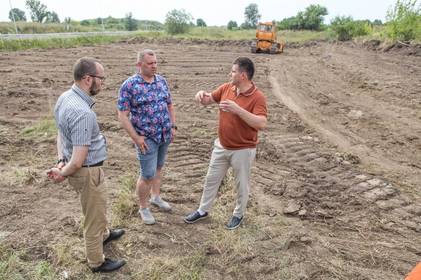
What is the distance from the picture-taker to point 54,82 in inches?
450

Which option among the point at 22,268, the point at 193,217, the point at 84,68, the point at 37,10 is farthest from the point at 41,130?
the point at 37,10

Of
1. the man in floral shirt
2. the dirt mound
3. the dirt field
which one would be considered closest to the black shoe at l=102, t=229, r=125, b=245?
the dirt field

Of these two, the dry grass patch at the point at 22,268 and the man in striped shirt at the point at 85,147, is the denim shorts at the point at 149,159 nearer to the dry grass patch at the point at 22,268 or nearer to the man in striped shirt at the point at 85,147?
the man in striped shirt at the point at 85,147

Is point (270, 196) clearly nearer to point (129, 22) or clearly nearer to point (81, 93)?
point (81, 93)

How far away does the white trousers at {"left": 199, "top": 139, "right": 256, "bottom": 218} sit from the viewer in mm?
3951

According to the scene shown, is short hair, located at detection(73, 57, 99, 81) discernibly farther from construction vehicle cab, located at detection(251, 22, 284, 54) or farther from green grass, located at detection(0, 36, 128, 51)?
green grass, located at detection(0, 36, 128, 51)

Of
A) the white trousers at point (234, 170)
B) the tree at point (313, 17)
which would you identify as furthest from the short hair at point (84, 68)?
the tree at point (313, 17)

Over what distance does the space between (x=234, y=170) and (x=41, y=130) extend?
4869 mm

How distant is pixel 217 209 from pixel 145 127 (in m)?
1.47

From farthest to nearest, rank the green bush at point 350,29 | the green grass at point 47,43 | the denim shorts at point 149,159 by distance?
the green bush at point 350,29
the green grass at point 47,43
the denim shorts at point 149,159

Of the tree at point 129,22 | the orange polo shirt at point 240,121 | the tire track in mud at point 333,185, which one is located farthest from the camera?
the tree at point 129,22

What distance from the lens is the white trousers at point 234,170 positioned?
3.95m

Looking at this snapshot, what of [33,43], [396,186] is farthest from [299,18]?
[396,186]

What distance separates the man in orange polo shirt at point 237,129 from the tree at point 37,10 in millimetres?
50604
